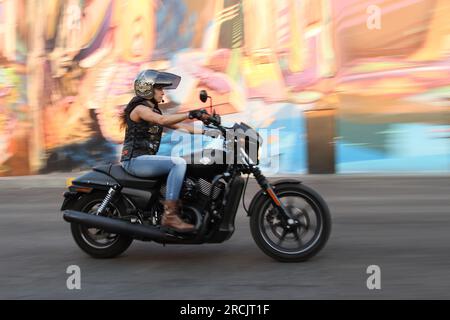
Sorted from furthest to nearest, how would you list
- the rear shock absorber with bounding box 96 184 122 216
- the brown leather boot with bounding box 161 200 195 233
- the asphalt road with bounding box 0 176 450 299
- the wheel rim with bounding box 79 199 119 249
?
the wheel rim with bounding box 79 199 119 249 < the rear shock absorber with bounding box 96 184 122 216 < the brown leather boot with bounding box 161 200 195 233 < the asphalt road with bounding box 0 176 450 299

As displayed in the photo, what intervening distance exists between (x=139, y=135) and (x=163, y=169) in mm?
431

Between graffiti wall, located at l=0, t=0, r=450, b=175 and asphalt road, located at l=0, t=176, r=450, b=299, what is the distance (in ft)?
13.5

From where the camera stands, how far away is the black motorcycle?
5.19m

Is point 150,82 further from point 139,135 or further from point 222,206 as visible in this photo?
point 222,206

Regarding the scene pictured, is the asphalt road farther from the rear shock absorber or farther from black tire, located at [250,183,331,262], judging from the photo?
the rear shock absorber

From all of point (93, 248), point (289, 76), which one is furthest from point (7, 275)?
point (289, 76)

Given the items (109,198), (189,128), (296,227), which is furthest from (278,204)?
(109,198)

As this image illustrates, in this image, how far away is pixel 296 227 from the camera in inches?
206

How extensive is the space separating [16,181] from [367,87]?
7334 mm

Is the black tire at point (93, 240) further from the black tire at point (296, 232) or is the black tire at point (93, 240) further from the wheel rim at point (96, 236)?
the black tire at point (296, 232)

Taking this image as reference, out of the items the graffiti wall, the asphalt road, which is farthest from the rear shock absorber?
the graffiti wall
